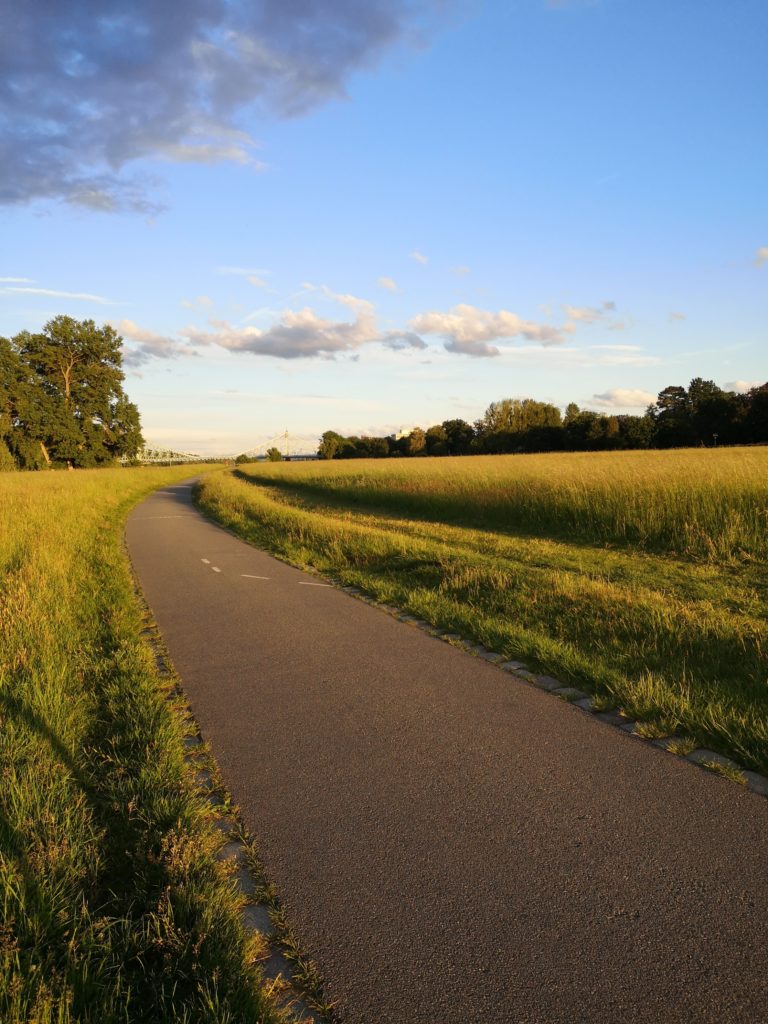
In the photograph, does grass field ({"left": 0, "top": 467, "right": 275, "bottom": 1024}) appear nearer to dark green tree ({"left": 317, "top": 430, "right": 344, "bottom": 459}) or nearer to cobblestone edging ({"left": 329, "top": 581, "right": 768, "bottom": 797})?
cobblestone edging ({"left": 329, "top": 581, "right": 768, "bottom": 797})

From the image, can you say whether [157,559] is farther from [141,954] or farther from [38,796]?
[141,954]

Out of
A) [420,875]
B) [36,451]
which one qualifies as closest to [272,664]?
[420,875]

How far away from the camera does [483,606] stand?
8.12 meters

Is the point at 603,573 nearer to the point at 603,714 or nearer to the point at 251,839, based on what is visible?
the point at 603,714

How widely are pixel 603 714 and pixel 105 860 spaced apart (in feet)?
11.4

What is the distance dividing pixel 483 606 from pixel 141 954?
613 centimetres

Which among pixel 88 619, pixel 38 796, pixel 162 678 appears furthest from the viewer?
pixel 88 619

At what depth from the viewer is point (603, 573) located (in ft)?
32.2

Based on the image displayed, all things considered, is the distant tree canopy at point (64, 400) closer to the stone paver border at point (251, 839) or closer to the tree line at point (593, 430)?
the tree line at point (593, 430)

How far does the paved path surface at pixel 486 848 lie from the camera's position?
7.54 feet

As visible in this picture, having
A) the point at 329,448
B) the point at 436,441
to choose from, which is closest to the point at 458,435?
the point at 436,441

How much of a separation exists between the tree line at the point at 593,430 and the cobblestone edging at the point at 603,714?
2358 inches

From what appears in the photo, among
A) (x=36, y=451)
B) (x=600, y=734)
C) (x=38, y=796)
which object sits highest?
(x=36, y=451)

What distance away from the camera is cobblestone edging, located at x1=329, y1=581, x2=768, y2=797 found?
3807mm
